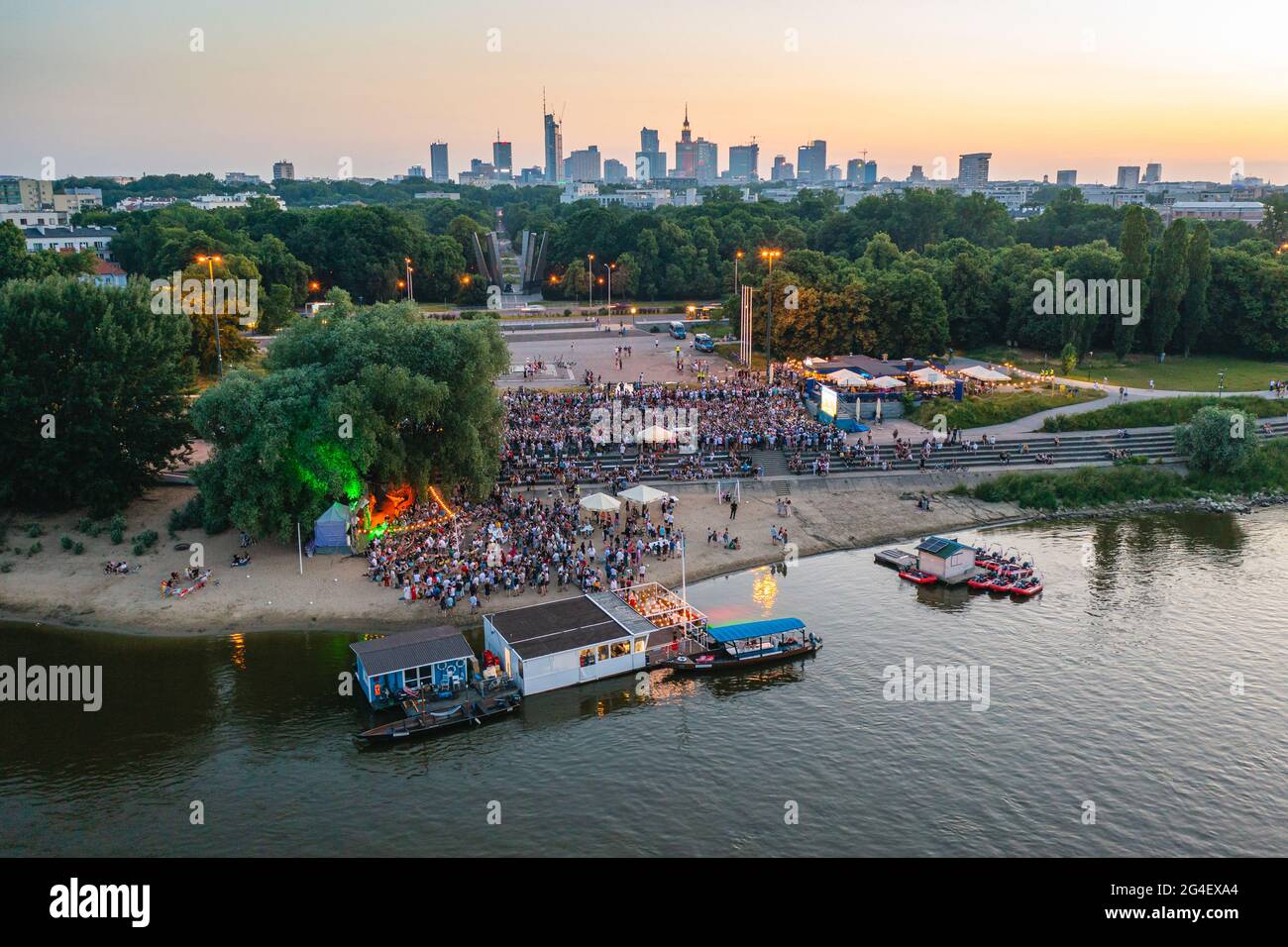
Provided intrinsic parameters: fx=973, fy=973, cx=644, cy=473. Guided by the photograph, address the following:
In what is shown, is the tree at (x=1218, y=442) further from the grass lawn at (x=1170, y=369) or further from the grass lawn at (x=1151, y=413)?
the grass lawn at (x=1170, y=369)

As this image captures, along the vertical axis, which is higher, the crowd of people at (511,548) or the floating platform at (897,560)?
the crowd of people at (511,548)

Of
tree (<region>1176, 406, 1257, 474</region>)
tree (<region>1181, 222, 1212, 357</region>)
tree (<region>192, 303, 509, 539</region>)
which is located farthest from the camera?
tree (<region>1181, 222, 1212, 357</region>)

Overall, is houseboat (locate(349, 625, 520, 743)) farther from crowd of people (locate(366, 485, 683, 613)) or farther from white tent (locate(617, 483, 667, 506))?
white tent (locate(617, 483, 667, 506))

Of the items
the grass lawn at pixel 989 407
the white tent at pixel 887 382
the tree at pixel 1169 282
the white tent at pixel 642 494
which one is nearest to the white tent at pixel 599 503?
the white tent at pixel 642 494

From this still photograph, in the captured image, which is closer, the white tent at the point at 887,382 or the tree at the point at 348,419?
the tree at the point at 348,419

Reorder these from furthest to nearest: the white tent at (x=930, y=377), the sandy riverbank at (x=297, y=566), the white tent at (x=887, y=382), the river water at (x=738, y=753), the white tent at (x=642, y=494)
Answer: the white tent at (x=930, y=377) < the white tent at (x=887, y=382) < the white tent at (x=642, y=494) < the sandy riverbank at (x=297, y=566) < the river water at (x=738, y=753)

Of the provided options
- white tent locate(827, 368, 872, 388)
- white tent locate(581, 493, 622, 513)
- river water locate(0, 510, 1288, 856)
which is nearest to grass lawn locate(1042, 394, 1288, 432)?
white tent locate(827, 368, 872, 388)
